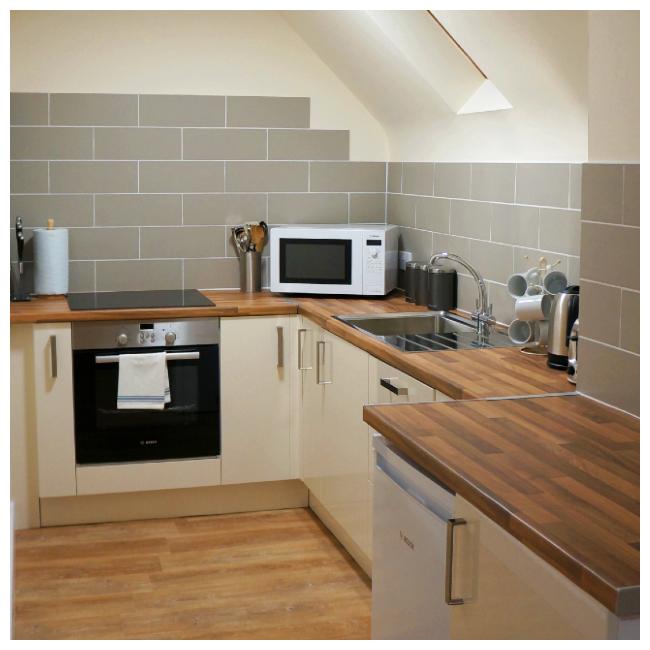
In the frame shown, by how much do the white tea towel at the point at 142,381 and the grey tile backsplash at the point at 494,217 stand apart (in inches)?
48.4

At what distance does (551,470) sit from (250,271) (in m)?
2.85

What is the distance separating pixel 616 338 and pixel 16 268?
114 inches

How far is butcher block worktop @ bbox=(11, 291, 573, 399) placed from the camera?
2631mm

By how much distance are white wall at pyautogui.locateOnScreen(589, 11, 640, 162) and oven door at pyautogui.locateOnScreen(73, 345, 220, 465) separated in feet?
7.16

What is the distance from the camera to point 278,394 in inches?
165

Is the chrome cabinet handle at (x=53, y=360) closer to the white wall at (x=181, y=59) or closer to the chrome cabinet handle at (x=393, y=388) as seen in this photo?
the white wall at (x=181, y=59)

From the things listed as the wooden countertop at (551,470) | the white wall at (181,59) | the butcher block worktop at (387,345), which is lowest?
the wooden countertop at (551,470)

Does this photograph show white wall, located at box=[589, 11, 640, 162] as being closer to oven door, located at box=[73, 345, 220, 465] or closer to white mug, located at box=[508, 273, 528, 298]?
white mug, located at box=[508, 273, 528, 298]

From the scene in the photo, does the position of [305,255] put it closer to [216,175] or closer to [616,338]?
[216,175]

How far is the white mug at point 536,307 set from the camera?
9.67 ft

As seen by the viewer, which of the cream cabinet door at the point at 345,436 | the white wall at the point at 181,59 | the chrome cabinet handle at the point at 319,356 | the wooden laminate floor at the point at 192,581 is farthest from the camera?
the white wall at the point at 181,59

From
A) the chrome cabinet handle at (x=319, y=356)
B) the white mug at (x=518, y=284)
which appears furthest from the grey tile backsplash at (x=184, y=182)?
the white mug at (x=518, y=284)

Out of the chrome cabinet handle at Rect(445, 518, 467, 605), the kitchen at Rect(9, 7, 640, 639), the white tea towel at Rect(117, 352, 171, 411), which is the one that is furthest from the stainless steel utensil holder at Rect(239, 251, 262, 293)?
the chrome cabinet handle at Rect(445, 518, 467, 605)
